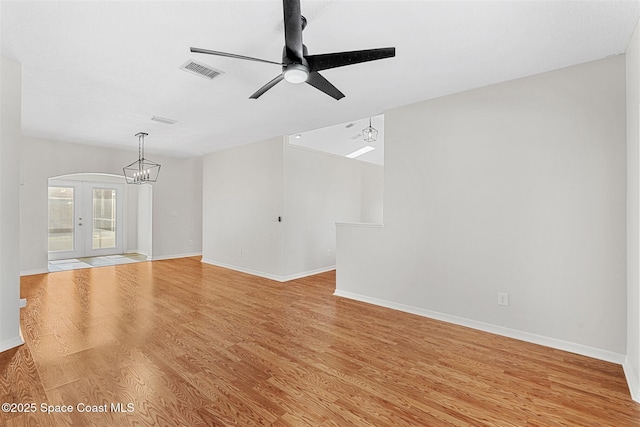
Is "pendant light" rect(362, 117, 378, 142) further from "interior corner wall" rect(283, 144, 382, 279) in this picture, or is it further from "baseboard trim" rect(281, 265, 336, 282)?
"baseboard trim" rect(281, 265, 336, 282)

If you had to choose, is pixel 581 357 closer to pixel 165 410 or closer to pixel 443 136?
pixel 443 136

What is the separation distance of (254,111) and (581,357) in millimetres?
4526

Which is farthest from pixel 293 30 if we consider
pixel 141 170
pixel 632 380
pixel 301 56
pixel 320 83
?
pixel 141 170

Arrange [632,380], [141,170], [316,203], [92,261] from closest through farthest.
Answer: [632,380]
[316,203]
[141,170]
[92,261]

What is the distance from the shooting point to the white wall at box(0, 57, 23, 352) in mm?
2721

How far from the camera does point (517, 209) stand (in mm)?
3145

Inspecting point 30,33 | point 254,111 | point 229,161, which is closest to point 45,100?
point 30,33

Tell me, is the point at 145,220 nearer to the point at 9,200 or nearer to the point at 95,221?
the point at 95,221

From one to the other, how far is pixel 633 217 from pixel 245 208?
562 cm

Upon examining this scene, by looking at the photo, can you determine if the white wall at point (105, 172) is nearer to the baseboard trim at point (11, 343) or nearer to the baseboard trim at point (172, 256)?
the baseboard trim at point (172, 256)

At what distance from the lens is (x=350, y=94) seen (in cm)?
363

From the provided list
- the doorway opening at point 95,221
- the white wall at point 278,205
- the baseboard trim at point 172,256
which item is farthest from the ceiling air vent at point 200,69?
the baseboard trim at point 172,256

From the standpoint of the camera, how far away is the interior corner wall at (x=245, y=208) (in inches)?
225

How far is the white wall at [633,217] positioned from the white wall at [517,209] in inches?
6.4
